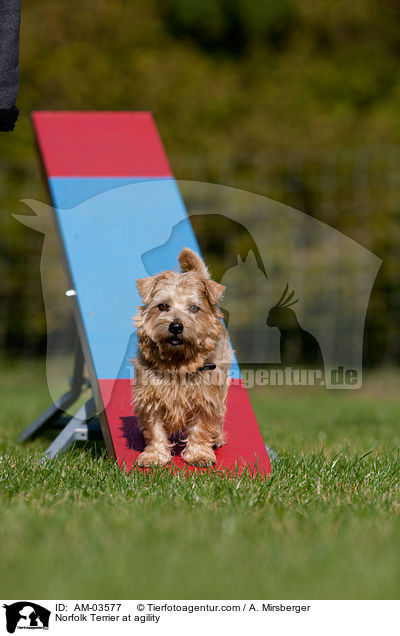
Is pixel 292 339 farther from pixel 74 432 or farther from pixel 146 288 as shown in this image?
pixel 146 288

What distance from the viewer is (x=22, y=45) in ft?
39.2

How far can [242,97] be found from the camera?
12.1m

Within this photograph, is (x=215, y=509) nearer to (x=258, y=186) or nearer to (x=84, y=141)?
(x=84, y=141)

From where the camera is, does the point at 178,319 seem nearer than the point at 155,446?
Yes

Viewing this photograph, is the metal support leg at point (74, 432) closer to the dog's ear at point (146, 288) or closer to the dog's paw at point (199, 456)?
the dog's paw at point (199, 456)

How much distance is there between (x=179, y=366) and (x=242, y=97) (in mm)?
9559

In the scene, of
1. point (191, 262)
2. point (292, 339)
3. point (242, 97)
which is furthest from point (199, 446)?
point (242, 97)

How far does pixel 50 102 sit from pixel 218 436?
9.50 meters

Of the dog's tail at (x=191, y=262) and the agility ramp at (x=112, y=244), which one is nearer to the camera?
the dog's tail at (x=191, y=262)
